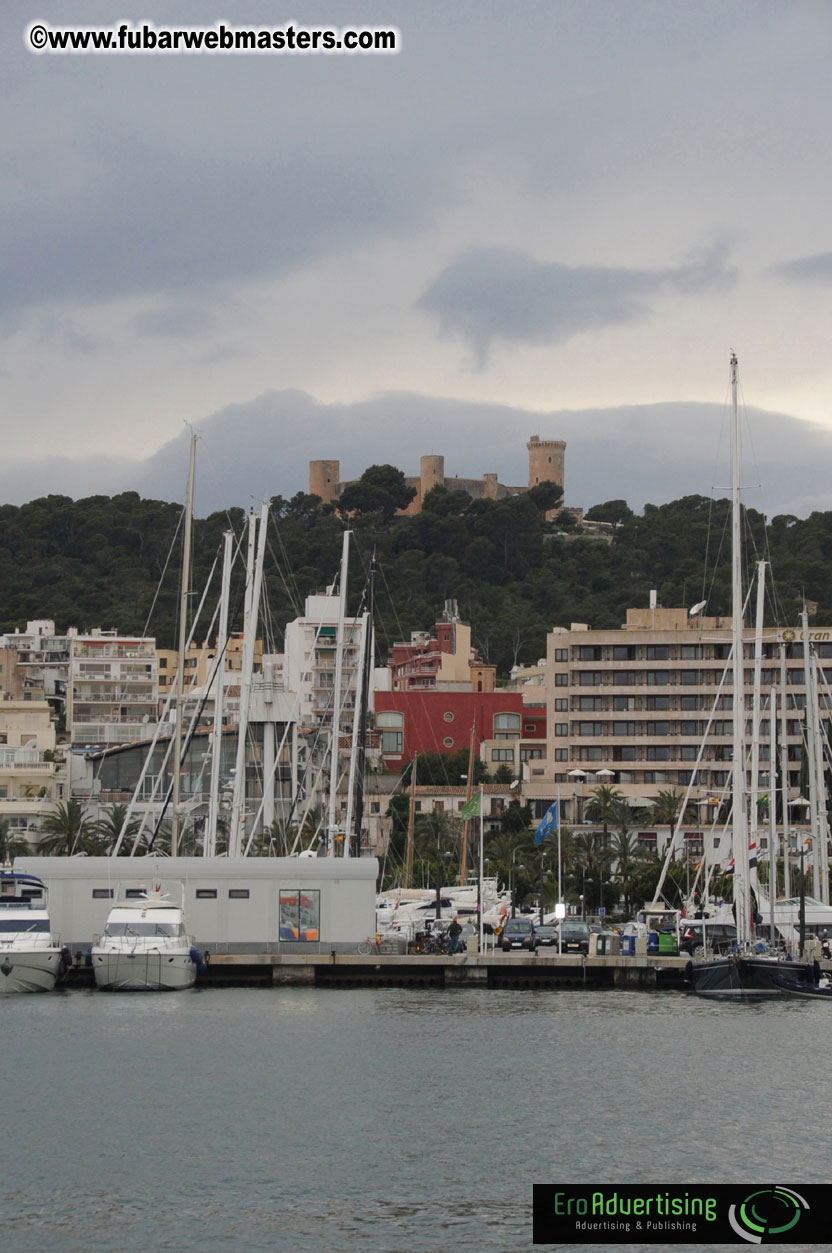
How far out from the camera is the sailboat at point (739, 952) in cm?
6456

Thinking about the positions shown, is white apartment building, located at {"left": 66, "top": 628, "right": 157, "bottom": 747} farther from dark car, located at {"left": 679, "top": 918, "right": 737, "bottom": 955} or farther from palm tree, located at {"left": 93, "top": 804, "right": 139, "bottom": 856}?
dark car, located at {"left": 679, "top": 918, "right": 737, "bottom": 955}

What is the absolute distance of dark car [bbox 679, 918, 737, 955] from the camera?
71500 mm

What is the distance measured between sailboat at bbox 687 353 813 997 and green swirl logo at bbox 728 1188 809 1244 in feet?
105

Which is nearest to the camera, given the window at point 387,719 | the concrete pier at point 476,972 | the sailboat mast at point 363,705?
the concrete pier at point 476,972

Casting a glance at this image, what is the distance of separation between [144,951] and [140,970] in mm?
687

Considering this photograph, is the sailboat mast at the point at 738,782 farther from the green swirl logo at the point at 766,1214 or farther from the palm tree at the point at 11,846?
the palm tree at the point at 11,846

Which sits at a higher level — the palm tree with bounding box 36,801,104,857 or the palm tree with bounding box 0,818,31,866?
the palm tree with bounding box 36,801,104,857

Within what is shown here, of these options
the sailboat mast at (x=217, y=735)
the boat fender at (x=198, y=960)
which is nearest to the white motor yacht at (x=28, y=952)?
the boat fender at (x=198, y=960)

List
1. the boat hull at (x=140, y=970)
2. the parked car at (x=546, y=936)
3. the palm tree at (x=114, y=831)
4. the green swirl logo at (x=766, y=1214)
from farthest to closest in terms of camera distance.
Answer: the palm tree at (x=114, y=831) → the parked car at (x=546, y=936) → the boat hull at (x=140, y=970) → the green swirl logo at (x=766, y=1214)

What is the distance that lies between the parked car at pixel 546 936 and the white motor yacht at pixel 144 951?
58.9 ft

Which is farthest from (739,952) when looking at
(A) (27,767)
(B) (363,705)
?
(A) (27,767)

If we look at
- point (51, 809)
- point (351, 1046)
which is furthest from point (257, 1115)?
point (51, 809)

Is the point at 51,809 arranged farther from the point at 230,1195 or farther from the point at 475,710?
the point at 230,1195

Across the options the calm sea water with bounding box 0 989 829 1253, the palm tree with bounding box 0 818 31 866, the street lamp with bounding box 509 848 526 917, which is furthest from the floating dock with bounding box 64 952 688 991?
the palm tree with bounding box 0 818 31 866
